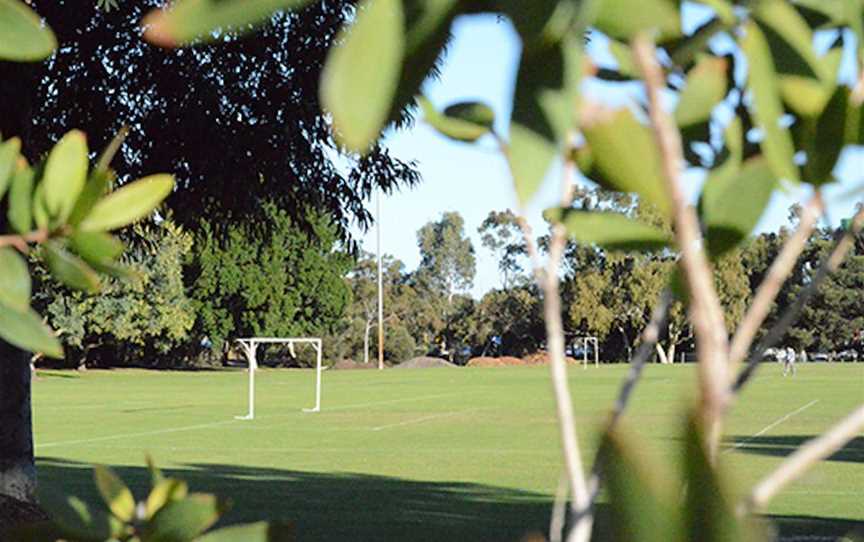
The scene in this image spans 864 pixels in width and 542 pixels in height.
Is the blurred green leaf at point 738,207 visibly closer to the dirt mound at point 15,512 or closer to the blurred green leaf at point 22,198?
the blurred green leaf at point 22,198

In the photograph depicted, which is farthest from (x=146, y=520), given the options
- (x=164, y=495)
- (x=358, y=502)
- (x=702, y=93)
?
(x=358, y=502)

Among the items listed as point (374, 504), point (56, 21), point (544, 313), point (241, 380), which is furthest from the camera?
point (241, 380)

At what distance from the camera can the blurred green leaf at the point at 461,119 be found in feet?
2.24

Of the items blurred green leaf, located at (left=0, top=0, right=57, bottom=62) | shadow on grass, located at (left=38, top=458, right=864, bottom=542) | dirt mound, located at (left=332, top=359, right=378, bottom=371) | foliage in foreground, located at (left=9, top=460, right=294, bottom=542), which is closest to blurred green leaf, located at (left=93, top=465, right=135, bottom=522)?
foliage in foreground, located at (left=9, top=460, right=294, bottom=542)

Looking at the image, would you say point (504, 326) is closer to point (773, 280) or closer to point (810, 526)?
point (810, 526)

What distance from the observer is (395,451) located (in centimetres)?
2091

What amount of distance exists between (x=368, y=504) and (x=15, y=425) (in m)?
5.83

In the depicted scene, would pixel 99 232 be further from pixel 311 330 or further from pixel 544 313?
pixel 311 330

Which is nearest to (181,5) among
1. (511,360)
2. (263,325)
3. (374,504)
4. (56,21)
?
(56,21)

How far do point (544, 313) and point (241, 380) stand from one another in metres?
55.5

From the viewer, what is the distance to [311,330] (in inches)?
3056

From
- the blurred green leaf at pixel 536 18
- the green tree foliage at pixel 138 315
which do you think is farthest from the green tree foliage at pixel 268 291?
the blurred green leaf at pixel 536 18

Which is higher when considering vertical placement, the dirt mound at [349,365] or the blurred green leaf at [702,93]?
the blurred green leaf at [702,93]

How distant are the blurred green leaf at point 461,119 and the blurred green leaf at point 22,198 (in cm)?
34
